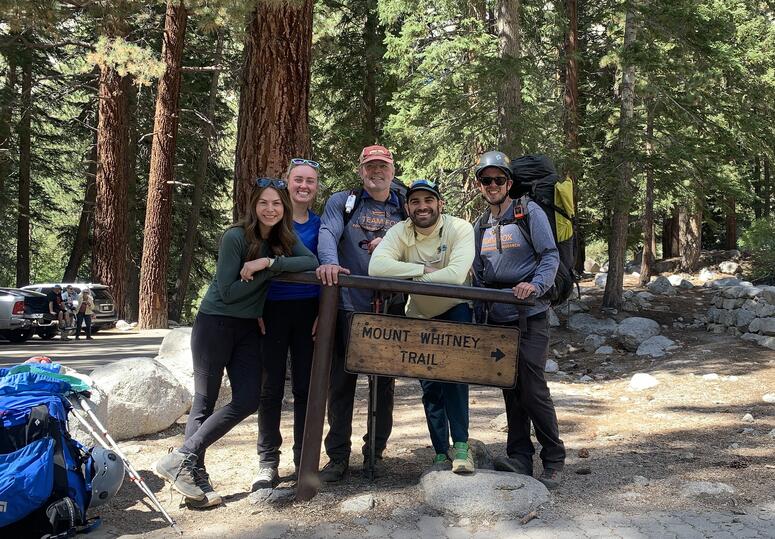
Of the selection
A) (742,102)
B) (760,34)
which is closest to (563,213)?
(742,102)

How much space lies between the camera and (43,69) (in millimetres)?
26391

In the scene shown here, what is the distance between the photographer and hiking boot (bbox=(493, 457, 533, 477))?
506 cm

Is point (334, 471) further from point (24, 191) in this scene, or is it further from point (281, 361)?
point (24, 191)

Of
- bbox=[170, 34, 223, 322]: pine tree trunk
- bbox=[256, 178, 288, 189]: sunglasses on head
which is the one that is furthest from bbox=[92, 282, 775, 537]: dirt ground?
bbox=[170, 34, 223, 322]: pine tree trunk

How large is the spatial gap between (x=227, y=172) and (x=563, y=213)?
24.0 m

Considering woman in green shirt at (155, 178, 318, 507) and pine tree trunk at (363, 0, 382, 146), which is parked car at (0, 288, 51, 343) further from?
woman in green shirt at (155, 178, 318, 507)

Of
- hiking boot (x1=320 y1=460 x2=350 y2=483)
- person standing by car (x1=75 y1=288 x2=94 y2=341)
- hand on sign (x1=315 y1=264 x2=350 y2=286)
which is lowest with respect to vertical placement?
person standing by car (x1=75 y1=288 x2=94 y2=341)

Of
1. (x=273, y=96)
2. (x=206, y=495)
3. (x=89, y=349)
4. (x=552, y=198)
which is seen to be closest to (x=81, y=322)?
(x=89, y=349)

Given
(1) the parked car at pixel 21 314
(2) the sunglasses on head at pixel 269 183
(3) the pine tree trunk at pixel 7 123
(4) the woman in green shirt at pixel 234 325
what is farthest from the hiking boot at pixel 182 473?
(3) the pine tree trunk at pixel 7 123

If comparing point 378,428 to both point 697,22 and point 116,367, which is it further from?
point 697,22

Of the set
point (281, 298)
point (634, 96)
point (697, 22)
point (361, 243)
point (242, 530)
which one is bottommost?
point (242, 530)

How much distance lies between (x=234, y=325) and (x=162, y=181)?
15148 millimetres

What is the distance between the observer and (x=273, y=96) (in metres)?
7.46

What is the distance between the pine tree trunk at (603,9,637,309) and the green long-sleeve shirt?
14275 mm
